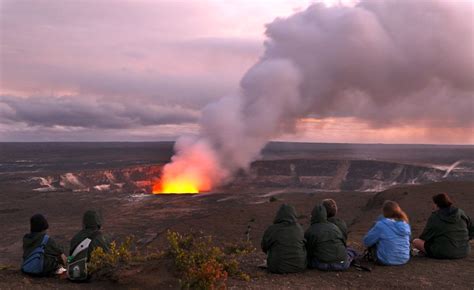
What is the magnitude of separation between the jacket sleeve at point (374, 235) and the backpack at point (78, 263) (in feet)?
19.2

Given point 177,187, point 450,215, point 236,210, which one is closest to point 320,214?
point 450,215

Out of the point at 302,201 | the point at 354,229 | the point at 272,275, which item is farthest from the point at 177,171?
the point at 272,275

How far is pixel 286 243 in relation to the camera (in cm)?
869

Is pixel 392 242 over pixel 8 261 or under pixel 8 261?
over

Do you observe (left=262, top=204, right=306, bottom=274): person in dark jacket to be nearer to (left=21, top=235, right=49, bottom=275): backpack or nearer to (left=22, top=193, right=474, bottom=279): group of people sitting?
(left=22, top=193, right=474, bottom=279): group of people sitting

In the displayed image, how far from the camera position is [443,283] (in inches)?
349

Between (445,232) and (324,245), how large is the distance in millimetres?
2926

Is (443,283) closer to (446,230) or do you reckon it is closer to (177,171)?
(446,230)

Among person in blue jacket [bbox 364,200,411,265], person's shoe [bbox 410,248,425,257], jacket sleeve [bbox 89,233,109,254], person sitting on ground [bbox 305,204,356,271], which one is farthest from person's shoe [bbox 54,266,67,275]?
person's shoe [bbox 410,248,425,257]

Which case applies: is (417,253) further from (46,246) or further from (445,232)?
(46,246)

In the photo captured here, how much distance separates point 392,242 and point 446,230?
1326 millimetres

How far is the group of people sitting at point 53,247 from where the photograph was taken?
9078mm

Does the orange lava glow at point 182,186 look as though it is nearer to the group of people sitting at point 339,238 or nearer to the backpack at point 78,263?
the backpack at point 78,263

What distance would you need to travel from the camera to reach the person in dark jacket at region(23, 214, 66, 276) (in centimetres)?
895
